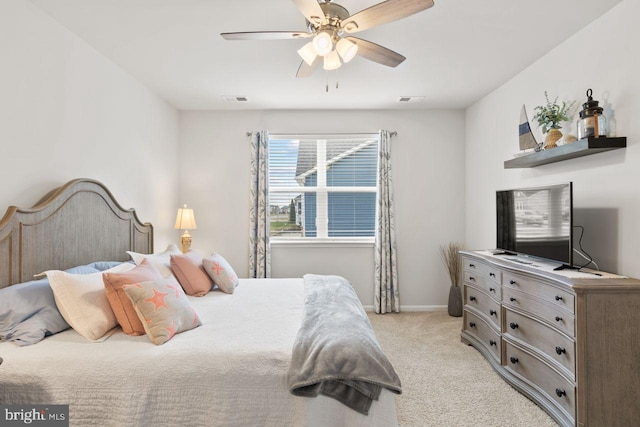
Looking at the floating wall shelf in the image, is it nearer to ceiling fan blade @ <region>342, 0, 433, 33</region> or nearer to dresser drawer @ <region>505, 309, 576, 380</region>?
dresser drawer @ <region>505, 309, 576, 380</region>

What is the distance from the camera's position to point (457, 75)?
11.0ft

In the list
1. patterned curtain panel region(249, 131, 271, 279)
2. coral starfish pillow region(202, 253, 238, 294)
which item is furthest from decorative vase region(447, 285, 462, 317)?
coral starfish pillow region(202, 253, 238, 294)

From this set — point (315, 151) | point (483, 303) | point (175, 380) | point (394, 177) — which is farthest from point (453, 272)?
point (175, 380)

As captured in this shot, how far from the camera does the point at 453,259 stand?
439 centimetres

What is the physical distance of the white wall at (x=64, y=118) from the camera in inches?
82.1

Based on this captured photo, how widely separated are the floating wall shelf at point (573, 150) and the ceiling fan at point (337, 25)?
132cm

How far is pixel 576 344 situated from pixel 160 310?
7.56 feet

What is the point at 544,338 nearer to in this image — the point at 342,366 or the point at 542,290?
the point at 542,290

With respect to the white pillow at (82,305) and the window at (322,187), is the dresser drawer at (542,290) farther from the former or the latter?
the white pillow at (82,305)

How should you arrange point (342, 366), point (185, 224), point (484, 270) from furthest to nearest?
point (185, 224)
point (484, 270)
point (342, 366)

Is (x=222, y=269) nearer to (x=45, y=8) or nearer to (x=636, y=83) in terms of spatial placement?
(x=45, y=8)

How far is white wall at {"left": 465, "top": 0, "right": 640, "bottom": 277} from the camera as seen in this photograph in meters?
2.15

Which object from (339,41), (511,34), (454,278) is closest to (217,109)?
(339,41)

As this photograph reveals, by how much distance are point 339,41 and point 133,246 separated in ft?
8.57
